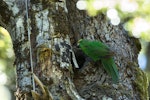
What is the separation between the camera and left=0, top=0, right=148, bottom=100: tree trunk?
7.98 feet

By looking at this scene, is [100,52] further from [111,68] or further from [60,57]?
[60,57]

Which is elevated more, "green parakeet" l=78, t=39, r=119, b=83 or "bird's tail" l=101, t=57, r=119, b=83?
"green parakeet" l=78, t=39, r=119, b=83

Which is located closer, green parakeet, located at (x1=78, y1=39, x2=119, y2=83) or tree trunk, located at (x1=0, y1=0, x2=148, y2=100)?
tree trunk, located at (x1=0, y1=0, x2=148, y2=100)

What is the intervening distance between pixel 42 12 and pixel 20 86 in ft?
1.59

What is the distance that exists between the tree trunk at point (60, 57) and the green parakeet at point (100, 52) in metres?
0.04

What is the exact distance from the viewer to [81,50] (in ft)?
9.18

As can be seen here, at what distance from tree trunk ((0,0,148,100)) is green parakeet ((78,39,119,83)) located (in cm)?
4

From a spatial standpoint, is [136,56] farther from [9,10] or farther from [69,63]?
[9,10]

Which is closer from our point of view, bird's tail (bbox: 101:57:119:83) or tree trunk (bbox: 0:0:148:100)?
tree trunk (bbox: 0:0:148:100)

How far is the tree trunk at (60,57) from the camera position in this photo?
2.43 meters

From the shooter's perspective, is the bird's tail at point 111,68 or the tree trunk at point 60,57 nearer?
the tree trunk at point 60,57

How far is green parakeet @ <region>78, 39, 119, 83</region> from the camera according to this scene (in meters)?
2.69

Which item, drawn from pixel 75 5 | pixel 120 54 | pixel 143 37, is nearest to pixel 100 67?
pixel 120 54

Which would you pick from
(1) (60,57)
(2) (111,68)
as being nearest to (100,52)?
(2) (111,68)
